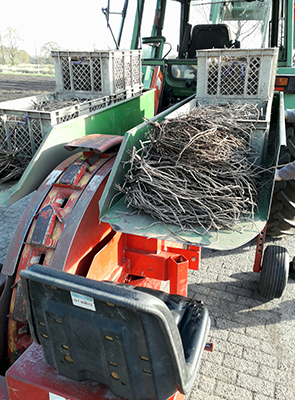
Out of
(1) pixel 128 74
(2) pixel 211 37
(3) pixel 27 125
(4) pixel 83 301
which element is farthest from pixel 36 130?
(2) pixel 211 37

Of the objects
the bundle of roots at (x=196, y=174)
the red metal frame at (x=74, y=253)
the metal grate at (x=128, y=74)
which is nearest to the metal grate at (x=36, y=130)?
the red metal frame at (x=74, y=253)

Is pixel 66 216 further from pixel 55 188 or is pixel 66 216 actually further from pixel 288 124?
pixel 288 124

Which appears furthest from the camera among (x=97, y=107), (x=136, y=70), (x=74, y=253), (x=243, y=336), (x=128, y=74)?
(x=136, y=70)

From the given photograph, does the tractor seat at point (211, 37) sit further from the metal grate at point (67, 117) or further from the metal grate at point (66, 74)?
the metal grate at point (67, 117)

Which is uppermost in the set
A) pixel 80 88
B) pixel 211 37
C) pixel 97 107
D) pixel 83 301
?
pixel 211 37

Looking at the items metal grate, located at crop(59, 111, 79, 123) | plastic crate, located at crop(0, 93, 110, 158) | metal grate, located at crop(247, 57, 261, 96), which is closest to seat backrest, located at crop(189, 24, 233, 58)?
metal grate, located at crop(247, 57, 261, 96)

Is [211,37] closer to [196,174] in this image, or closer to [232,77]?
[232,77]

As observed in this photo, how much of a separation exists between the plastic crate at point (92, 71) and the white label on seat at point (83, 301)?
2690mm

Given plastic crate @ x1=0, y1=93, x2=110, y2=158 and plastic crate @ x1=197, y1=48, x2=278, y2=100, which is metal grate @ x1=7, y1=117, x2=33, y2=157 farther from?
plastic crate @ x1=197, y1=48, x2=278, y2=100

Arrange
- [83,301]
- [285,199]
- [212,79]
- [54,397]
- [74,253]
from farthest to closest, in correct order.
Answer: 1. [212,79]
2. [285,199]
3. [74,253]
4. [54,397]
5. [83,301]

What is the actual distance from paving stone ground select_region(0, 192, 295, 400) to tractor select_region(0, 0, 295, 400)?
0.24 metres

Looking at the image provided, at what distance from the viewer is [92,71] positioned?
3348 millimetres

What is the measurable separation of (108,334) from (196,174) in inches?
55.5

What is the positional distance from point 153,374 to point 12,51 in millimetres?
50545
